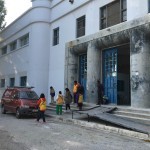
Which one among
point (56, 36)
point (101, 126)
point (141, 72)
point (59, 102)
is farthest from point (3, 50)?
point (101, 126)

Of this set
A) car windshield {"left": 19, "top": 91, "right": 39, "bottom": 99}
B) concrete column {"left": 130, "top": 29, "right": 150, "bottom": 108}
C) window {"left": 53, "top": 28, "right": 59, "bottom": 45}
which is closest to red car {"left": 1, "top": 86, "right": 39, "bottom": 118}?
car windshield {"left": 19, "top": 91, "right": 39, "bottom": 99}

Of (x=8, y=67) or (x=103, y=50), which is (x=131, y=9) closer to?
(x=103, y=50)

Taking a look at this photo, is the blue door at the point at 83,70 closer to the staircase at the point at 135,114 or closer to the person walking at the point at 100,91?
the person walking at the point at 100,91

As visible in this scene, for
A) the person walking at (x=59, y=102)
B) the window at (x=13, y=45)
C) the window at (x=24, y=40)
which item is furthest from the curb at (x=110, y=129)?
the window at (x=13, y=45)

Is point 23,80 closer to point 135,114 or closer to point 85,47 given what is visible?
point 85,47

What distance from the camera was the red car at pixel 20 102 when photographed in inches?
648

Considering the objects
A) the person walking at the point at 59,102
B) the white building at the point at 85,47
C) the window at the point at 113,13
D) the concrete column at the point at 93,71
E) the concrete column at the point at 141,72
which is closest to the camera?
the concrete column at the point at 141,72

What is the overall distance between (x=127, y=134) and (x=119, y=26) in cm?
762

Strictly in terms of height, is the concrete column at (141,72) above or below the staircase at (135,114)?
above

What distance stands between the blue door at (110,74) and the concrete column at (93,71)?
18.4 inches

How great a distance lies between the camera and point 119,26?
1664 centimetres

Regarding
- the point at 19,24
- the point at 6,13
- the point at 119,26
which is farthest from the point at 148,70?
the point at 6,13

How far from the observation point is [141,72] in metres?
14.8

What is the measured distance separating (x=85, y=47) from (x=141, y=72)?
5930 millimetres
